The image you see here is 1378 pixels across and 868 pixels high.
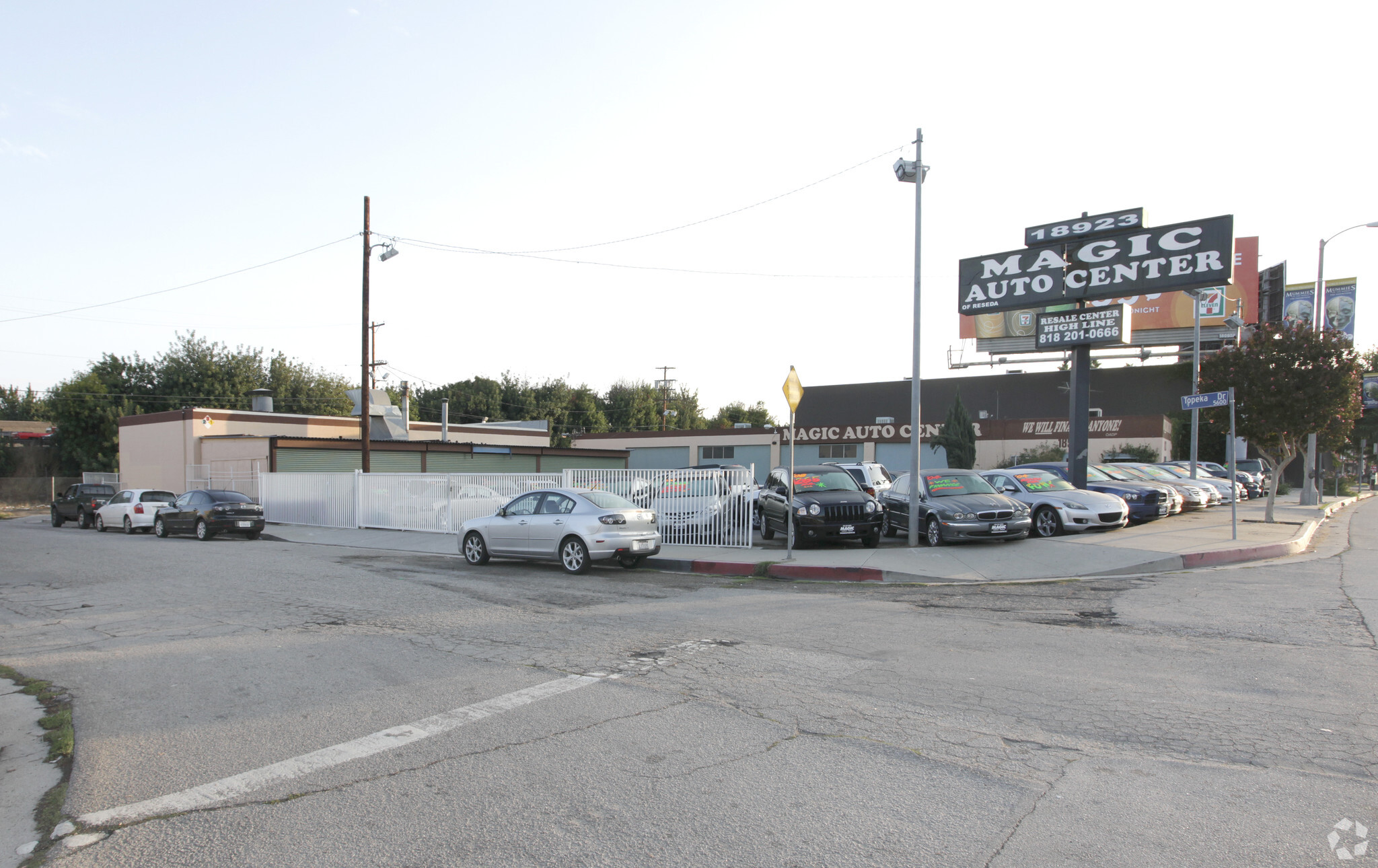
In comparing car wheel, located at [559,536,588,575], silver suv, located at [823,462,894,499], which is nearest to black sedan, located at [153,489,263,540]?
car wheel, located at [559,536,588,575]

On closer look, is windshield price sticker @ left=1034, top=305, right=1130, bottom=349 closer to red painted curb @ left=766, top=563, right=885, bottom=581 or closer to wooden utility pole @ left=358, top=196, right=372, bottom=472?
red painted curb @ left=766, top=563, right=885, bottom=581

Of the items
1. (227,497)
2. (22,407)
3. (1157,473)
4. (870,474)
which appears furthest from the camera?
(22,407)

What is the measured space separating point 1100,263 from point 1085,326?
1.49 meters

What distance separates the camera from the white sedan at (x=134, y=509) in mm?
24250

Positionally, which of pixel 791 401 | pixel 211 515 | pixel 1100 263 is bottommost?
pixel 211 515

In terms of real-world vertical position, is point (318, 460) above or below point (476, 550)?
above

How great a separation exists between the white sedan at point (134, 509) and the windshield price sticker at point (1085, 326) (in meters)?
24.1

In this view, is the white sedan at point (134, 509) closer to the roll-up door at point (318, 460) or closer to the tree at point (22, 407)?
the roll-up door at point (318, 460)

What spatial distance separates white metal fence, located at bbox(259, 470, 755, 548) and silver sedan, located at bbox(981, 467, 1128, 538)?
574cm

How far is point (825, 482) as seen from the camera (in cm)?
1666

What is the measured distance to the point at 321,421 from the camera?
39.2 metres

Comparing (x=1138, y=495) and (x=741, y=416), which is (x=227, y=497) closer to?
(x=1138, y=495)

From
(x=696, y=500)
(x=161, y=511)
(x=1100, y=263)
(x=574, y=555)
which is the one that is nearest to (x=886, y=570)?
(x=696, y=500)

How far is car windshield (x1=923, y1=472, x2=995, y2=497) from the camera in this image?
16.3 metres
